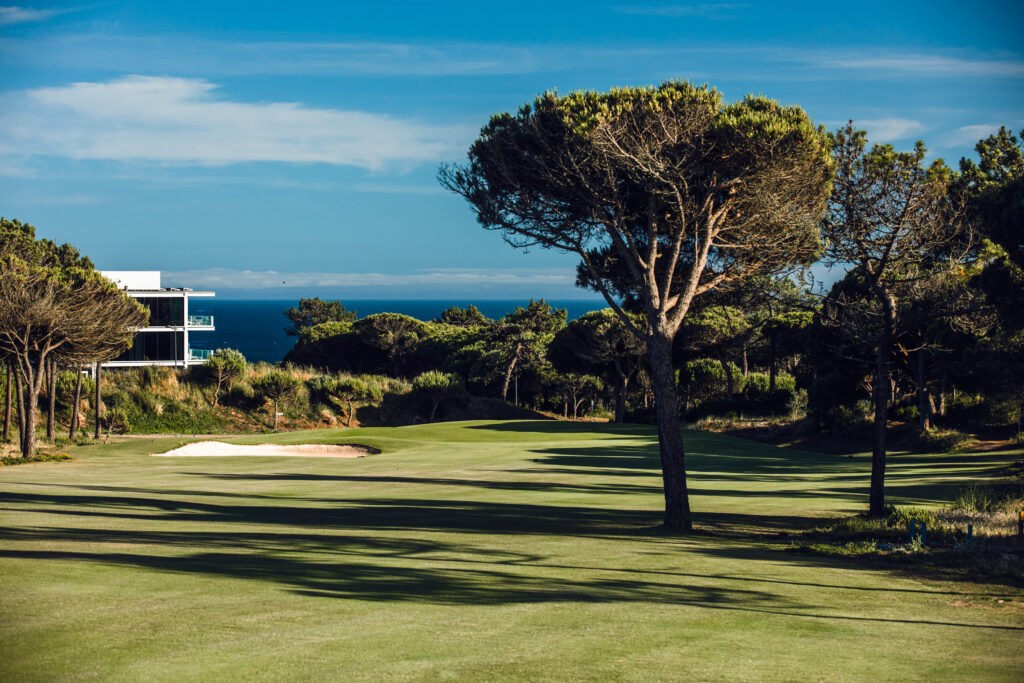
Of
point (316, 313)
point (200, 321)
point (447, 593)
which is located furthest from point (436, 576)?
point (316, 313)

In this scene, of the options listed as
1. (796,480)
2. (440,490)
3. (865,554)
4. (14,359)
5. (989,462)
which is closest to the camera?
(865,554)

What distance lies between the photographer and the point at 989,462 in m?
26.9

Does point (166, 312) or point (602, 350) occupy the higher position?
point (166, 312)

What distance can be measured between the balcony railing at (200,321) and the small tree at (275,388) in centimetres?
2061

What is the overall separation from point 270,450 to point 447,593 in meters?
24.3

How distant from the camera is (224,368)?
47.7 m

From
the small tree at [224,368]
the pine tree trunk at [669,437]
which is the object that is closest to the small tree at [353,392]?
the small tree at [224,368]

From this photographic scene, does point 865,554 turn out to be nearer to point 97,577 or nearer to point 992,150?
point 97,577

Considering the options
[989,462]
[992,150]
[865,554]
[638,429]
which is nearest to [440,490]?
[865,554]

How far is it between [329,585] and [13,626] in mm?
3105

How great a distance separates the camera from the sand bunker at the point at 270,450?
31.3 m

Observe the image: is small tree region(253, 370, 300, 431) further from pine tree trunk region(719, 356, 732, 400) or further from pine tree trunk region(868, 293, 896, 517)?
pine tree trunk region(868, 293, 896, 517)

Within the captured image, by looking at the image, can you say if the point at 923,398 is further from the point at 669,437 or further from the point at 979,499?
the point at 669,437

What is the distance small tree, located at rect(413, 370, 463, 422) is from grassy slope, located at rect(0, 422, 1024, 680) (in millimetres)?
32530
